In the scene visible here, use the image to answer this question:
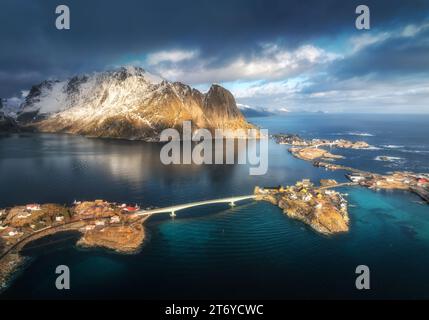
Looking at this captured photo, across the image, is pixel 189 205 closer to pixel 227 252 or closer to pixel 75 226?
pixel 227 252

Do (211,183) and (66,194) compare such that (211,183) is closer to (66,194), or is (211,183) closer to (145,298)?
(66,194)

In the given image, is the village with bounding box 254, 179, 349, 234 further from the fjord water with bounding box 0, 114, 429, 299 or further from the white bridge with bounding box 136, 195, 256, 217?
the white bridge with bounding box 136, 195, 256, 217

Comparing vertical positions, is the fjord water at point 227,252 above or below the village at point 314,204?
below

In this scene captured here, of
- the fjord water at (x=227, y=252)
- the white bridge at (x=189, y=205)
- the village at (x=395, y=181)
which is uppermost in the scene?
the village at (x=395, y=181)

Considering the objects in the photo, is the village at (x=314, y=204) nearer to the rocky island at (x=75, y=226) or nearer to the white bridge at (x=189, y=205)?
the white bridge at (x=189, y=205)

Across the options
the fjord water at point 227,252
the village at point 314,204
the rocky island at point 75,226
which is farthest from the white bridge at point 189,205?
the village at point 314,204

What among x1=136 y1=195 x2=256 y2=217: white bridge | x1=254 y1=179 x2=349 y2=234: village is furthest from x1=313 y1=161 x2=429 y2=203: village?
x1=136 y1=195 x2=256 y2=217: white bridge

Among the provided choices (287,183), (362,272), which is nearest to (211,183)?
(287,183)

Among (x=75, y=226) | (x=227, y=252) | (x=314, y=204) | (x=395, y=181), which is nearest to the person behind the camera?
(x=227, y=252)

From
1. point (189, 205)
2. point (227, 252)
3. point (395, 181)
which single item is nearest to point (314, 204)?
point (189, 205)
